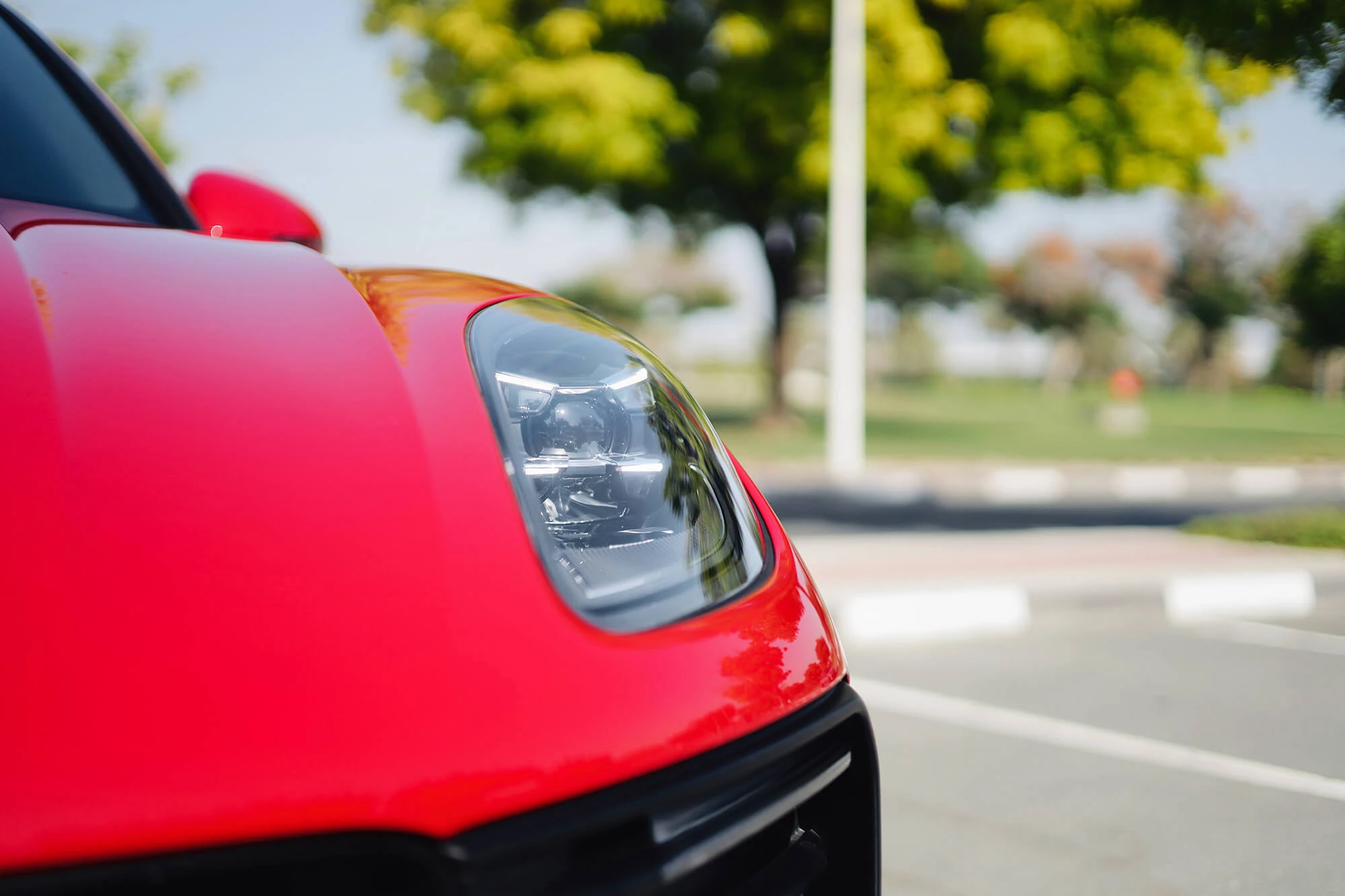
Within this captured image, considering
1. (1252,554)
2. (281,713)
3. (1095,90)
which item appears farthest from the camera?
(1095,90)

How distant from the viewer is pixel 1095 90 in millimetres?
15664

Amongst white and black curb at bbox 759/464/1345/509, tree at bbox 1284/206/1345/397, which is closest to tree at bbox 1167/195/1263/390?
tree at bbox 1284/206/1345/397

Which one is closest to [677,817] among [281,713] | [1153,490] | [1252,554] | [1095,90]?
[281,713]

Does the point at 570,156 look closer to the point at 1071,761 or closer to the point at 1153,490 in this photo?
the point at 1153,490

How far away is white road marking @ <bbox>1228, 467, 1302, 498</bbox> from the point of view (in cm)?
1241

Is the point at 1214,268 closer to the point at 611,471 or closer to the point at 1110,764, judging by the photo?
the point at 1110,764

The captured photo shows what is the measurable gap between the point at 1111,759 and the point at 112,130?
Answer: 2.96m

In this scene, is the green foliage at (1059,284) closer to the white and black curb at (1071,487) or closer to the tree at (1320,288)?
the tree at (1320,288)

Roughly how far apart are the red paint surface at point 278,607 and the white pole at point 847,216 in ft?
33.6

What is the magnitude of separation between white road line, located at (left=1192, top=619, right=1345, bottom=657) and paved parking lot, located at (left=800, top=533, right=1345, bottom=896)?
0.02 metres

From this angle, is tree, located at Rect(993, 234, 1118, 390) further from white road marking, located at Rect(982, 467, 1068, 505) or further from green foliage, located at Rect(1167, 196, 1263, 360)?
white road marking, located at Rect(982, 467, 1068, 505)

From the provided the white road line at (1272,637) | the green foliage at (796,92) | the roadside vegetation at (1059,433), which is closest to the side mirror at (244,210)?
the white road line at (1272,637)

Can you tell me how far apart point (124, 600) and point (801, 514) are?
876 centimetres

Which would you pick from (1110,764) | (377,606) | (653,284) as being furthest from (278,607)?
(653,284)
